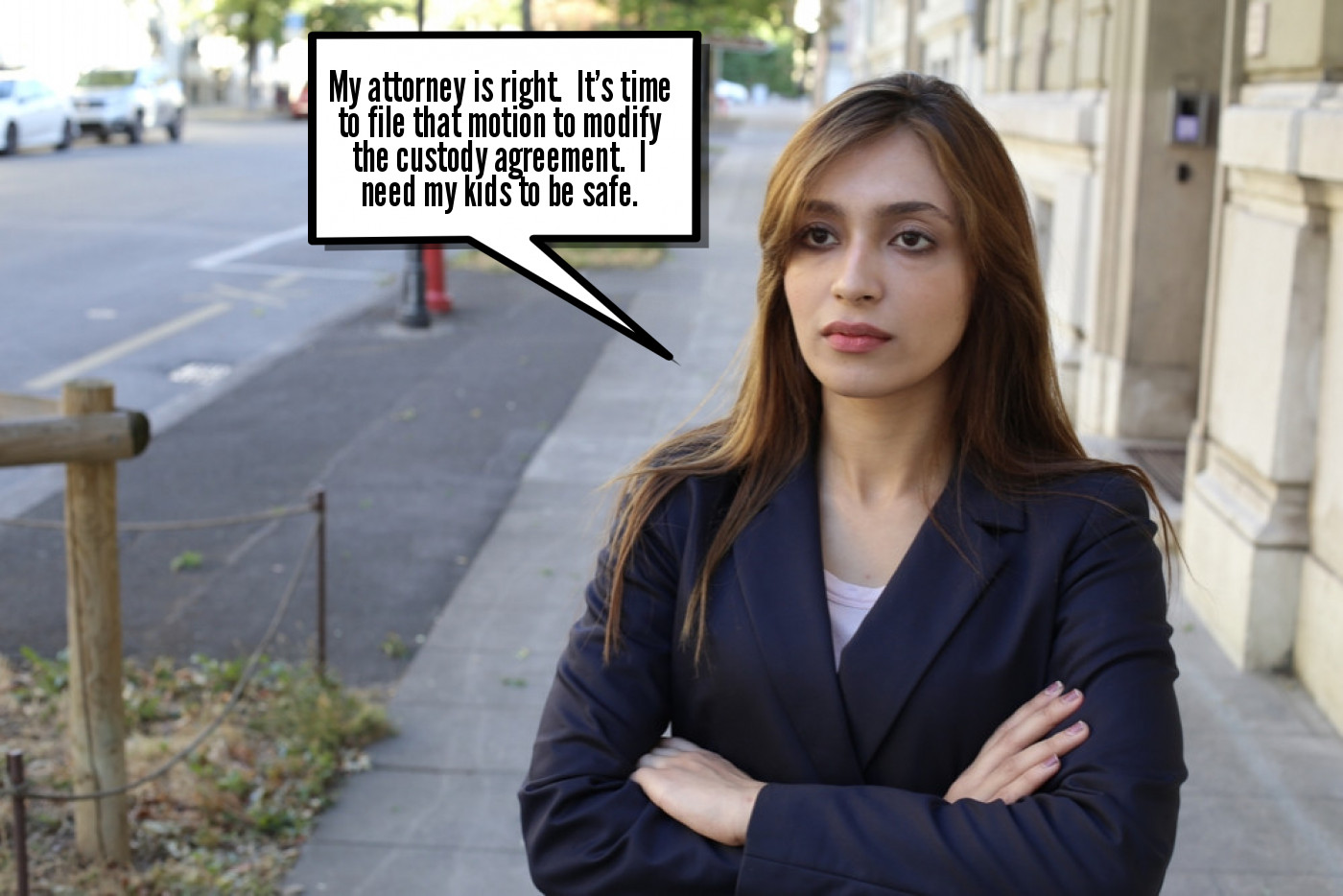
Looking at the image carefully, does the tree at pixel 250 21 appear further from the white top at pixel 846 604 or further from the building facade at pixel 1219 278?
the white top at pixel 846 604

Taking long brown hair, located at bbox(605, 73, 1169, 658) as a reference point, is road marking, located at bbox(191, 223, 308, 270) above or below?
below

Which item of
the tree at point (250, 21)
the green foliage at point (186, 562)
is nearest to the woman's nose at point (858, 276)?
the green foliage at point (186, 562)

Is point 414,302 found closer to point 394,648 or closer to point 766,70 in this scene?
point 394,648

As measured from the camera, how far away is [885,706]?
2.01m

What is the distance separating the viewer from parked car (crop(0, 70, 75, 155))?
1226 inches

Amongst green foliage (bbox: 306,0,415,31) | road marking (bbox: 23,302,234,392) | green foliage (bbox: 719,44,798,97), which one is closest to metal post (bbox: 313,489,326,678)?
road marking (bbox: 23,302,234,392)

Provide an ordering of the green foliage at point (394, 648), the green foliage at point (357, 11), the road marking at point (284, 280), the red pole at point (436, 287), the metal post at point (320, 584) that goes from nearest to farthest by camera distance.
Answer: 1. the metal post at point (320, 584)
2. the green foliage at point (394, 648)
3. the red pole at point (436, 287)
4. the green foliage at point (357, 11)
5. the road marking at point (284, 280)

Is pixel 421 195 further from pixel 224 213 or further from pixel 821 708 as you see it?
pixel 224 213

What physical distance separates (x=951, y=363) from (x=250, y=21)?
211 ft

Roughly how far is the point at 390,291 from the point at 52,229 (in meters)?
6.10

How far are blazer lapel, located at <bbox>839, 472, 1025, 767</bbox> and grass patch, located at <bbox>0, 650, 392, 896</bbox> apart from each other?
289cm

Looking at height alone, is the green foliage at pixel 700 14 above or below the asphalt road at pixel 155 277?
above

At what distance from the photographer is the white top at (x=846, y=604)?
2102 millimetres

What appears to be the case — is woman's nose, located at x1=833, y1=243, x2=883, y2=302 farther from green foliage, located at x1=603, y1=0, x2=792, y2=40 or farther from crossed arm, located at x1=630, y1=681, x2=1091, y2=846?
green foliage, located at x1=603, y1=0, x2=792, y2=40
